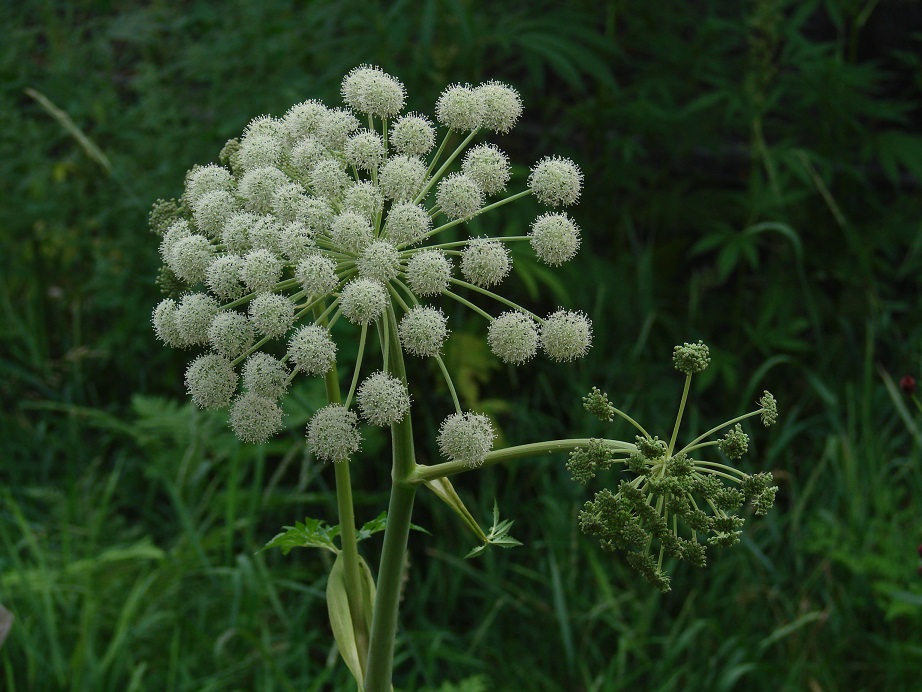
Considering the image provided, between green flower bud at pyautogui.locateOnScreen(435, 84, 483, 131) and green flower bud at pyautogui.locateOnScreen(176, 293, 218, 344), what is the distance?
0.65 m

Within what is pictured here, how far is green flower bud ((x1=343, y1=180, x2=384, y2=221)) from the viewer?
2031mm

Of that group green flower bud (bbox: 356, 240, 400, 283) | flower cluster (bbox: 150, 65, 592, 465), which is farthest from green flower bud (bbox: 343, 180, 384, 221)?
green flower bud (bbox: 356, 240, 400, 283)

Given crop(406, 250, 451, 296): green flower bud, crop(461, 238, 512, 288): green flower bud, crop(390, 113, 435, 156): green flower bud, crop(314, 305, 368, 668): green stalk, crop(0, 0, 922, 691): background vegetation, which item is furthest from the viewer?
crop(0, 0, 922, 691): background vegetation

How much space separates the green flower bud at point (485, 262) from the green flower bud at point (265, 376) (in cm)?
43

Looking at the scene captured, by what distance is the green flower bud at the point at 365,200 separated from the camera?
203 cm

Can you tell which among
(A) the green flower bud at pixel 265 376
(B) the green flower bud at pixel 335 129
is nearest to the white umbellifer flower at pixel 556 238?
(B) the green flower bud at pixel 335 129

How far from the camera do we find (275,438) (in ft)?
18.1

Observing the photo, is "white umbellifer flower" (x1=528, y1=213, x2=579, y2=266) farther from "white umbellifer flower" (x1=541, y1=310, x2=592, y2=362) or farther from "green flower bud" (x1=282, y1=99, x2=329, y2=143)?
"green flower bud" (x1=282, y1=99, x2=329, y2=143)

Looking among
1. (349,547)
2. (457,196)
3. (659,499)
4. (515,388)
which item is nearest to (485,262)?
(457,196)

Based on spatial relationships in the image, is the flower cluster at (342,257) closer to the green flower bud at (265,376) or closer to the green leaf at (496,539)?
the green flower bud at (265,376)

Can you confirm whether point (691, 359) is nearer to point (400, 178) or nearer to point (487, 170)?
point (487, 170)

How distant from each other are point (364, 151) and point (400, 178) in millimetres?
115

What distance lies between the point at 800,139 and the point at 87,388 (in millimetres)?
4929

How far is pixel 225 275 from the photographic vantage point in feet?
6.68
